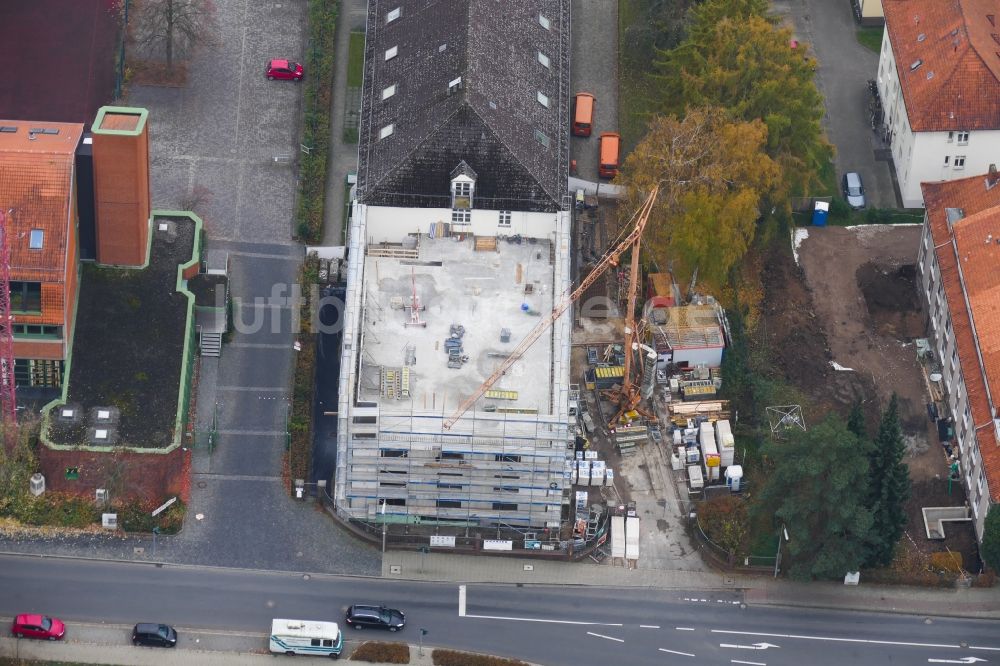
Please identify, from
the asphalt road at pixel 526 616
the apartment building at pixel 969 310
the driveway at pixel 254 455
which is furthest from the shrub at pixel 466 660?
the apartment building at pixel 969 310

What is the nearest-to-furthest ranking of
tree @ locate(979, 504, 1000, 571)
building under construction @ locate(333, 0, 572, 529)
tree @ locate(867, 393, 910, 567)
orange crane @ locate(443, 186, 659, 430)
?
tree @ locate(867, 393, 910, 567), tree @ locate(979, 504, 1000, 571), building under construction @ locate(333, 0, 572, 529), orange crane @ locate(443, 186, 659, 430)

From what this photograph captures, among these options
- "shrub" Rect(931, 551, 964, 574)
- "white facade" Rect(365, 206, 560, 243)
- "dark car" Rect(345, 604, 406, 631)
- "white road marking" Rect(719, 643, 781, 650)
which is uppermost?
"white facade" Rect(365, 206, 560, 243)

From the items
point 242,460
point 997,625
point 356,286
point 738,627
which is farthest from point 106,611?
point 997,625

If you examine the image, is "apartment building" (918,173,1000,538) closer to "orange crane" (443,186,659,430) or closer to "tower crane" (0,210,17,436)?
"orange crane" (443,186,659,430)

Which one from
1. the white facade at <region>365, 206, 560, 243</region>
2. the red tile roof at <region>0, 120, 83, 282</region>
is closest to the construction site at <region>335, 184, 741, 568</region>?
the white facade at <region>365, 206, 560, 243</region>

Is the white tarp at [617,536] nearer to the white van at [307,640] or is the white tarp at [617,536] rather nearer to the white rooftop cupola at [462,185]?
the white van at [307,640]

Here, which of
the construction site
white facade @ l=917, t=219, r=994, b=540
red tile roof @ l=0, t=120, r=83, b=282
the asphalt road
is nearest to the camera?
the asphalt road

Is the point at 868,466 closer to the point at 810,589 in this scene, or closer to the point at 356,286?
the point at 810,589
